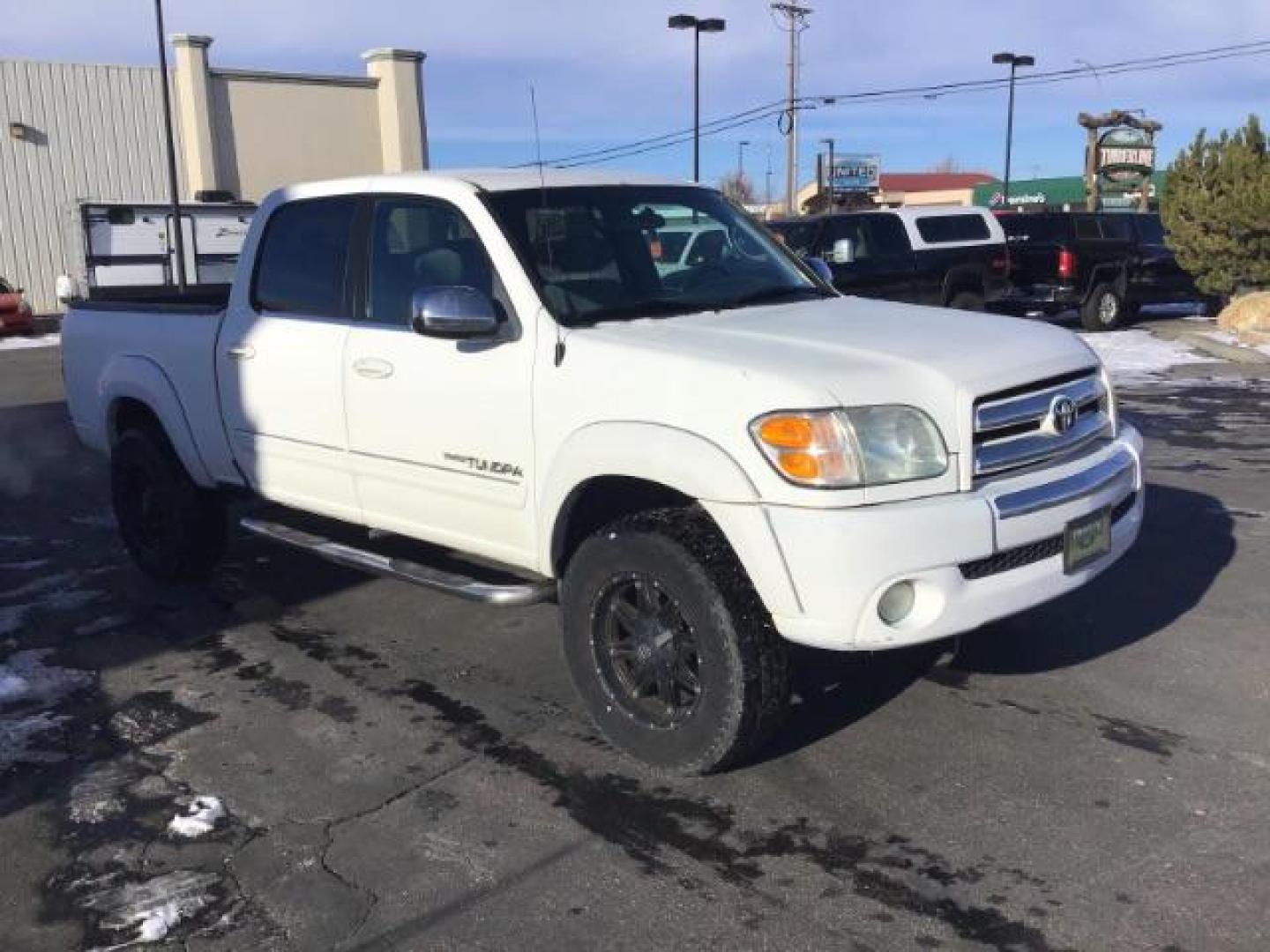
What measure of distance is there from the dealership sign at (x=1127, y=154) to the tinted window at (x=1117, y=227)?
2126 centimetres

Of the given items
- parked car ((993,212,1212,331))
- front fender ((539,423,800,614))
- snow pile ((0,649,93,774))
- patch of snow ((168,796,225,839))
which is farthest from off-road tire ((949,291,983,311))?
patch of snow ((168,796,225,839))

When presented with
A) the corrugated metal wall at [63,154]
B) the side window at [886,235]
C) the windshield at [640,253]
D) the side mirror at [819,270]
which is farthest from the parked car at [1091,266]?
the corrugated metal wall at [63,154]

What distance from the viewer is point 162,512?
6266 mm

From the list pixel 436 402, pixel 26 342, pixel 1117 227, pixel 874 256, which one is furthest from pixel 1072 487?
pixel 26 342

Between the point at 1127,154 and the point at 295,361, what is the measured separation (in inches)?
1575

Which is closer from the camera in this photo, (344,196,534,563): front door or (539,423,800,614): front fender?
(539,423,800,614): front fender

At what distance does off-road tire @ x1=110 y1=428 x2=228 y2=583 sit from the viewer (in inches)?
243

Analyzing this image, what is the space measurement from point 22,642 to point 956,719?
4110mm

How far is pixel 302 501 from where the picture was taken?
5.37 metres

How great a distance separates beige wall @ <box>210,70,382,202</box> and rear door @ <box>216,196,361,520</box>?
89.9 feet

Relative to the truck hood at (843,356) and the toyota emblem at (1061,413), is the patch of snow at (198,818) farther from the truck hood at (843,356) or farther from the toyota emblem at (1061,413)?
the toyota emblem at (1061,413)

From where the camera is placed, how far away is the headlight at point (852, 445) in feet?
11.5

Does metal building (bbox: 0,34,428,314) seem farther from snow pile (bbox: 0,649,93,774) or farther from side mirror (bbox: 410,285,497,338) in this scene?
side mirror (bbox: 410,285,497,338)

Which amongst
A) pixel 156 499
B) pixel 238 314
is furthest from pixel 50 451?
pixel 238 314
